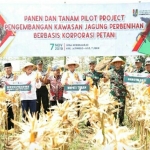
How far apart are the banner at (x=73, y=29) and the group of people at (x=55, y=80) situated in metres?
0.19

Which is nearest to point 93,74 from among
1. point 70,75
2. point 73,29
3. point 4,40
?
point 70,75

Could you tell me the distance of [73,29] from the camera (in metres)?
4.98

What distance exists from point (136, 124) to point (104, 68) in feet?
2.96

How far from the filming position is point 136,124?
496cm

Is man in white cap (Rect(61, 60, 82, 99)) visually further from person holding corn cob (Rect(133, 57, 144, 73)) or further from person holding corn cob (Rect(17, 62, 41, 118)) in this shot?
person holding corn cob (Rect(133, 57, 144, 73))

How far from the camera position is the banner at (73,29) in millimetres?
4918

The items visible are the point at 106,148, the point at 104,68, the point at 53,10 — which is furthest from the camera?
the point at 104,68

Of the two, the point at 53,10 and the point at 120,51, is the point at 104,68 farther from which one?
the point at 53,10

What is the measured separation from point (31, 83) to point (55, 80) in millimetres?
340

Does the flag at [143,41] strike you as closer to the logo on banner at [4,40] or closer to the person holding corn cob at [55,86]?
the person holding corn cob at [55,86]

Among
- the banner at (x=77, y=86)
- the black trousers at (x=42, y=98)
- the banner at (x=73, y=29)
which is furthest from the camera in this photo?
the black trousers at (x=42, y=98)

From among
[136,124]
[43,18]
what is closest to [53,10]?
[43,18]

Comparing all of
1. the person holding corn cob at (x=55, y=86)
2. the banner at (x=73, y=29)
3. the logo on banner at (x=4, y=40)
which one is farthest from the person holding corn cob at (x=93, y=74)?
the logo on banner at (x=4, y=40)

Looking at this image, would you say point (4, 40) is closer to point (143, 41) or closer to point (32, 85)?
point (32, 85)
